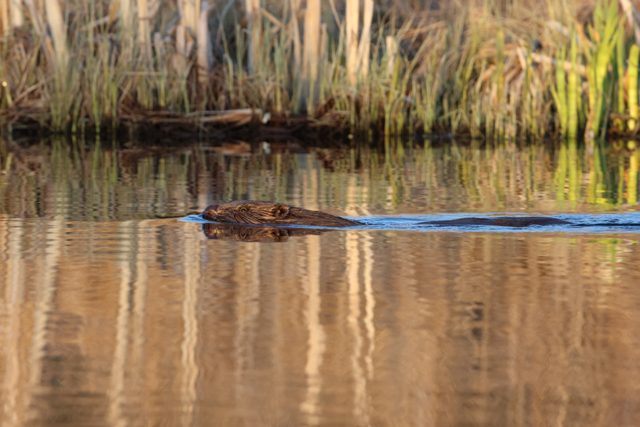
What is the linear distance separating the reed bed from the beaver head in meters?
6.84

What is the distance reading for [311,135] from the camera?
504 inches

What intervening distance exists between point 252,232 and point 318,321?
2009 millimetres

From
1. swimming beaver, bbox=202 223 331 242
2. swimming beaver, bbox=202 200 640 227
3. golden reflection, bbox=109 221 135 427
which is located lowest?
golden reflection, bbox=109 221 135 427

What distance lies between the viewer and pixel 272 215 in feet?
16.8

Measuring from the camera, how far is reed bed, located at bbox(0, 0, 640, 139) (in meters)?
11.9

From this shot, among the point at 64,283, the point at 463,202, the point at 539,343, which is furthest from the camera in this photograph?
the point at 463,202

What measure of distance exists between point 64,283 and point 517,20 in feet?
34.4

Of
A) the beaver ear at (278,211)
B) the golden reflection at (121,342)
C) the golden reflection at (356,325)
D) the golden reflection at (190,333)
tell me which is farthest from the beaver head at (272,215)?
the golden reflection at (121,342)

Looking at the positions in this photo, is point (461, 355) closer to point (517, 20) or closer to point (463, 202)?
point (463, 202)

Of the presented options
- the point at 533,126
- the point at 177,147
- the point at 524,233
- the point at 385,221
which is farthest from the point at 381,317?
the point at 533,126

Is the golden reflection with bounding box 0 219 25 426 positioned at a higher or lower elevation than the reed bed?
lower

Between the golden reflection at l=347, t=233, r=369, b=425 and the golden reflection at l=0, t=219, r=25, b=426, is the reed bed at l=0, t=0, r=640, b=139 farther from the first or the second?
the golden reflection at l=347, t=233, r=369, b=425

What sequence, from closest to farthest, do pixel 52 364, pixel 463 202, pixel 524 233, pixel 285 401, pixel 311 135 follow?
1. pixel 285 401
2. pixel 52 364
3. pixel 524 233
4. pixel 463 202
5. pixel 311 135

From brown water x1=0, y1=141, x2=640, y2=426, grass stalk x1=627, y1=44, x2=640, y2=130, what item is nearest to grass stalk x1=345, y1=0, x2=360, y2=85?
grass stalk x1=627, y1=44, x2=640, y2=130
